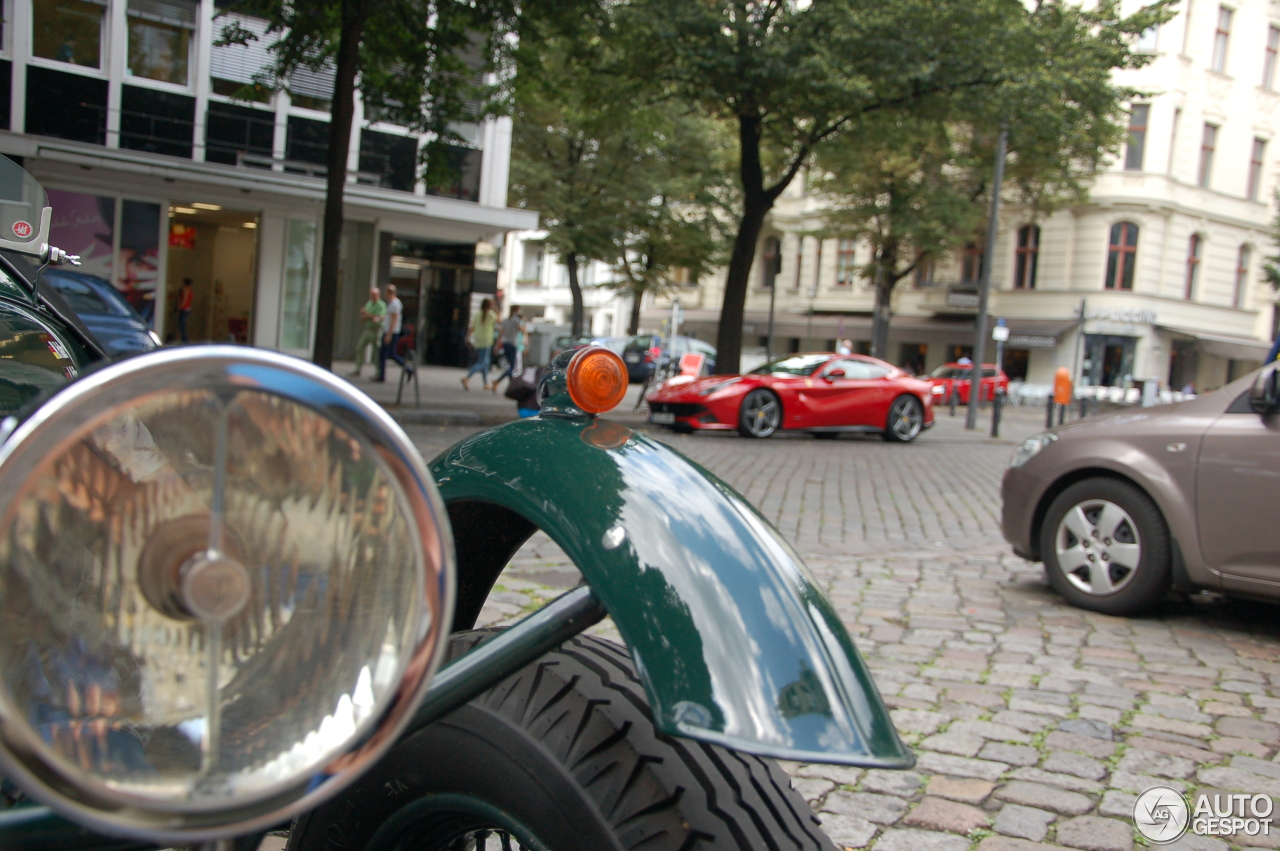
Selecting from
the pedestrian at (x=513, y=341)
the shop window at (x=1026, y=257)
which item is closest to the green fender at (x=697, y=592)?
the pedestrian at (x=513, y=341)

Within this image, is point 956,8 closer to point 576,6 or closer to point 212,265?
point 576,6

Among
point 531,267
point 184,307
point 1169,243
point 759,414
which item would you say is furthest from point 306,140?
point 531,267

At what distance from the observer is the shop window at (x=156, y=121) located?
67.2 ft

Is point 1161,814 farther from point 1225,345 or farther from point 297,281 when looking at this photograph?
point 1225,345

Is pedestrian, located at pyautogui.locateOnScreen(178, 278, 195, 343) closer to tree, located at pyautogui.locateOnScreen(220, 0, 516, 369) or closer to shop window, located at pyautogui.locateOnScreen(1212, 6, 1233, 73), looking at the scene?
tree, located at pyautogui.locateOnScreen(220, 0, 516, 369)

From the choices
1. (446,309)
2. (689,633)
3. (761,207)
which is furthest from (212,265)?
(689,633)

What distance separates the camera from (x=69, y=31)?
1973cm

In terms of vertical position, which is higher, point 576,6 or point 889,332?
point 576,6

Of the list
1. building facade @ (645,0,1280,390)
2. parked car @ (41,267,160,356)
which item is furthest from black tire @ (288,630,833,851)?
building facade @ (645,0,1280,390)

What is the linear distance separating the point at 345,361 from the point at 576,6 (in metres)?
12.7

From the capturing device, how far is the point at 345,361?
24.2 metres

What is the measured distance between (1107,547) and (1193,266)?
3965cm

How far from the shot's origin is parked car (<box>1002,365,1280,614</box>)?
16.1 feet

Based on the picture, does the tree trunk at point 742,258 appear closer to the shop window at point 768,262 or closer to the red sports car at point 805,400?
the red sports car at point 805,400
